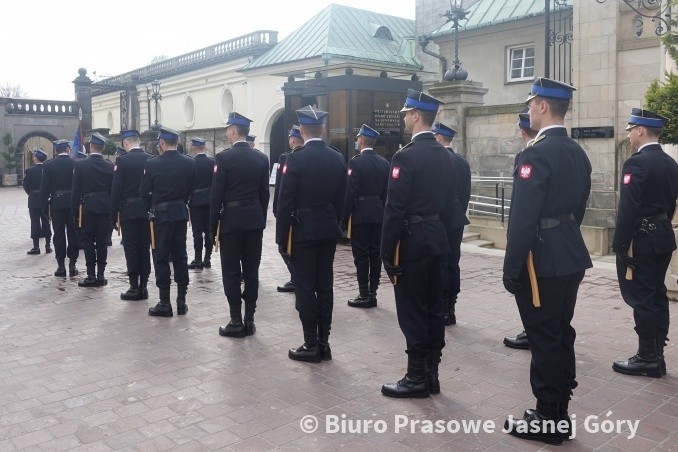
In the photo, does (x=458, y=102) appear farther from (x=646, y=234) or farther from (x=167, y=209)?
(x=646, y=234)

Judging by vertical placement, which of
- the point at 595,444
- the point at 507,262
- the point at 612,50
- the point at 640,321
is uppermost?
the point at 612,50

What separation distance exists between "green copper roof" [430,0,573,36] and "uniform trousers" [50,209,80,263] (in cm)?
1505

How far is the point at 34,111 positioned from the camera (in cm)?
4416

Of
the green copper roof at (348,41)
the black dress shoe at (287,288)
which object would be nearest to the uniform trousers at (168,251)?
the black dress shoe at (287,288)

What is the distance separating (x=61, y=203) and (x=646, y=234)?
847 cm

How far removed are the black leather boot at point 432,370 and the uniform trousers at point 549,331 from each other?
98 cm

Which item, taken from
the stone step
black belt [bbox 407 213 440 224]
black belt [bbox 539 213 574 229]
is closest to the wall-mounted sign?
the stone step

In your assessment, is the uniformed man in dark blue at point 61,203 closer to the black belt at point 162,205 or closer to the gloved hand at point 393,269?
the black belt at point 162,205

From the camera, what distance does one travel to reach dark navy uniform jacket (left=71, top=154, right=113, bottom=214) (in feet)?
Answer: 30.9

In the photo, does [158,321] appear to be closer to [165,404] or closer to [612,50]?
[165,404]

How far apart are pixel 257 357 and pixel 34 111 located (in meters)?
43.1

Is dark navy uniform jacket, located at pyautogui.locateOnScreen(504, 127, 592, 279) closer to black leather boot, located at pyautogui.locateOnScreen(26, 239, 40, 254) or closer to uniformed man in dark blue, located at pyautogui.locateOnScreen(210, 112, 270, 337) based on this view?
uniformed man in dark blue, located at pyautogui.locateOnScreen(210, 112, 270, 337)

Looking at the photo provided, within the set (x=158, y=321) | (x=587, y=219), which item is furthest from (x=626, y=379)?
(x=587, y=219)

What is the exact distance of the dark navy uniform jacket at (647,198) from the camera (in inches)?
218
